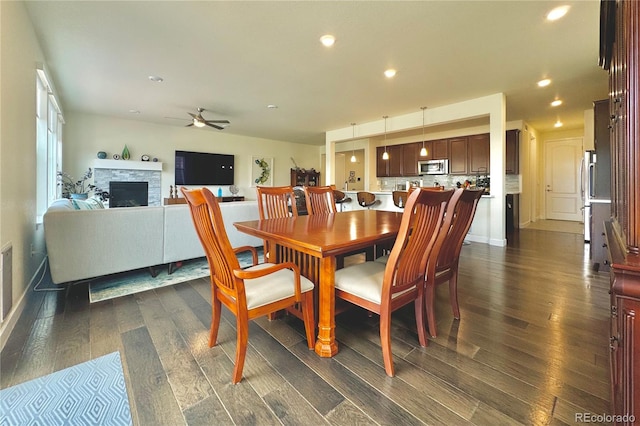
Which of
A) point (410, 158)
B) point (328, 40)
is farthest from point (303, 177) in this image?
point (328, 40)

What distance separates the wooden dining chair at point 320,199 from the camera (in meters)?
2.99

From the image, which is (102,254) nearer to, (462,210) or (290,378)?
(290,378)

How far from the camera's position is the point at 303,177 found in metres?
9.80

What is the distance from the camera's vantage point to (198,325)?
1.98 m

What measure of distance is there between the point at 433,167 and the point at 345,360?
21.7 ft

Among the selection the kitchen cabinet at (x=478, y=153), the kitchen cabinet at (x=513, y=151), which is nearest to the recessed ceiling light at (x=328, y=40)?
the kitchen cabinet at (x=478, y=153)

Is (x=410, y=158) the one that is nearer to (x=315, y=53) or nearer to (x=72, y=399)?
(x=315, y=53)

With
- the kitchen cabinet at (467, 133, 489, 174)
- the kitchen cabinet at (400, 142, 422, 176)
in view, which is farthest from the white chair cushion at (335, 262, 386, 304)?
the kitchen cabinet at (400, 142, 422, 176)

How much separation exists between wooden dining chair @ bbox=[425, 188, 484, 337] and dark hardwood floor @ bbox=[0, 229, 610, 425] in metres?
0.23

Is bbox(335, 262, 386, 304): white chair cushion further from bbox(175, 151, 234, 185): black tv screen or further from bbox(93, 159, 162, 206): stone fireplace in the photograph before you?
bbox(175, 151, 234, 185): black tv screen

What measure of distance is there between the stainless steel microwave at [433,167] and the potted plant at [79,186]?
7460 millimetres

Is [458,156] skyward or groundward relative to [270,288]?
skyward

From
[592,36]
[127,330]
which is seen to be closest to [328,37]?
[592,36]

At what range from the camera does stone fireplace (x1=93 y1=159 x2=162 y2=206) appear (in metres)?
6.11
